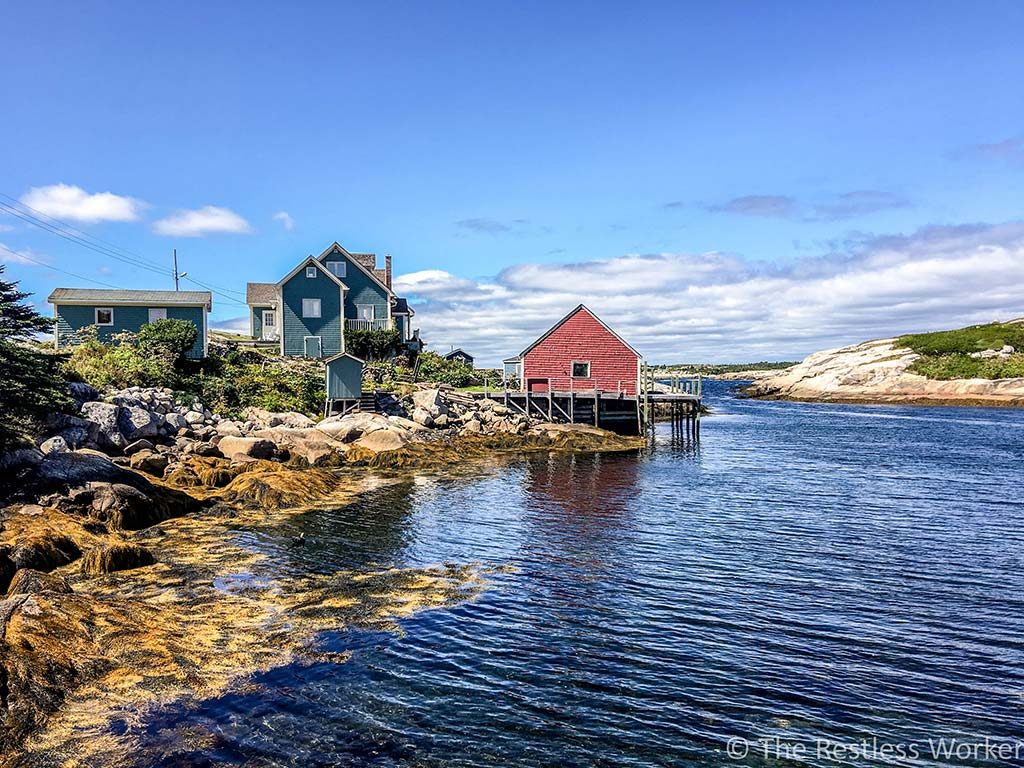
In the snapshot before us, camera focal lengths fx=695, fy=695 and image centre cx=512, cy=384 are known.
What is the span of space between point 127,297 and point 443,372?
23773mm

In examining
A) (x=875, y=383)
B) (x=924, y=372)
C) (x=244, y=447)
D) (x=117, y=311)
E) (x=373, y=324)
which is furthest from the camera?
(x=875, y=383)

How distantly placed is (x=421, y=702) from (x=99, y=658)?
16.4 ft

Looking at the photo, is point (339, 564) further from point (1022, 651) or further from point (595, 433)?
point (595, 433)

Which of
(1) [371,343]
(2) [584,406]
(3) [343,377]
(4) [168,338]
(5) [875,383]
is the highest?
(1) [371,343]

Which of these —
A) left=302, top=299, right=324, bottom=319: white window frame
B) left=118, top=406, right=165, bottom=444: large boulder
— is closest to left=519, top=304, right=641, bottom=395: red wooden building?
left=302, top=299, right=324, bottom=319: white window frame

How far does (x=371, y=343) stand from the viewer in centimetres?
5266

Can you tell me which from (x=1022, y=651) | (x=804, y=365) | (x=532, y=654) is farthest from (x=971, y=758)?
(x=804, y=365)

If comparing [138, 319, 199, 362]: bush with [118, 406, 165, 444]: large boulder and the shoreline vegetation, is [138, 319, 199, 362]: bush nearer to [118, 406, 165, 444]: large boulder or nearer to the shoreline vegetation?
the shoreline vegetation

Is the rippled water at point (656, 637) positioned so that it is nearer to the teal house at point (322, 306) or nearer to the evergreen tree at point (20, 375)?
the evergreen tree at point (20, 375)

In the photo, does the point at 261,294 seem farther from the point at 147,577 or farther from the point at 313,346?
the point at 147,577

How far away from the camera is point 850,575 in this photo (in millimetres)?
16172

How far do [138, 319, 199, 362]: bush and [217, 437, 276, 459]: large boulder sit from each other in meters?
12.0

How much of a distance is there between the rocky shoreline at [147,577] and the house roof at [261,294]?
24.8 m

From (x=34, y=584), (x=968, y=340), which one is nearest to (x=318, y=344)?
(x=34, y=584)
